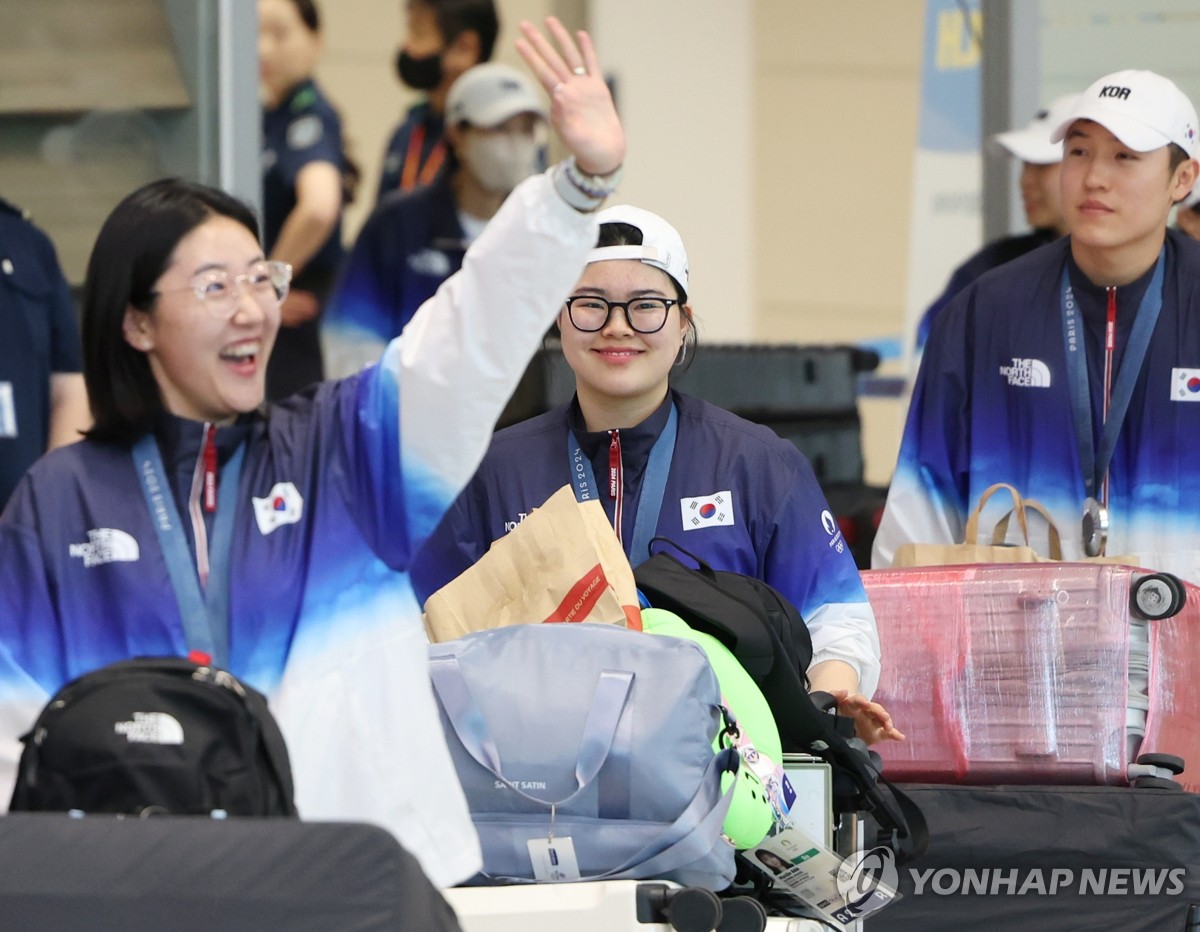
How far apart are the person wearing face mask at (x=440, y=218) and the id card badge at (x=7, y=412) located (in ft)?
7.35

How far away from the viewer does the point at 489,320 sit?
277 cm

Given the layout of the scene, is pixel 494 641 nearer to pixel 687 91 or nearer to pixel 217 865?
pixel 217 865

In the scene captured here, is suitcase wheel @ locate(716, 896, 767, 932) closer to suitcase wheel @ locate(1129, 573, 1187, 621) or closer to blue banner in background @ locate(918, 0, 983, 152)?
suitcase wheel @ locate(1129, 573, 1187, 621)

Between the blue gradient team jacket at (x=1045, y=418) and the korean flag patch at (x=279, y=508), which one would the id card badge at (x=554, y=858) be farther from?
the blue gradient team jacket at (x=1045, y=418)

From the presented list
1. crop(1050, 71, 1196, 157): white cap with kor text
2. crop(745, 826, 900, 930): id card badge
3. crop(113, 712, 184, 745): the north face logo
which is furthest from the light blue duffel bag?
crop(1050, 71, 1196, 157): white cap with kor text

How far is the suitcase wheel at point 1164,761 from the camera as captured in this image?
396 cm

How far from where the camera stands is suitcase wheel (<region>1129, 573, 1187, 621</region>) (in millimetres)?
3980

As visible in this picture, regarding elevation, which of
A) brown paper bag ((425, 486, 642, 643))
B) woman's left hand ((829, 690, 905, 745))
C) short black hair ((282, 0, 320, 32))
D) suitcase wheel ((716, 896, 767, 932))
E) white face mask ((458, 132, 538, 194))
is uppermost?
short black hair ((282, 0, 320, 32))

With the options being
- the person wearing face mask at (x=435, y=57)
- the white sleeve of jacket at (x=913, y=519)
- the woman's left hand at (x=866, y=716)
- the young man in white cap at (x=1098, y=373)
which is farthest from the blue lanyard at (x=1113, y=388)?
the person wearing face mask at (x=435, y=57)

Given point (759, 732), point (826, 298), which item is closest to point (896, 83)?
point (826, 298)

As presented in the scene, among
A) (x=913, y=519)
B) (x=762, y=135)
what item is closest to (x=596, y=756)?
(x=913, y=519)

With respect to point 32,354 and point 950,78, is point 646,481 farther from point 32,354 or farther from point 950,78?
point 950,78

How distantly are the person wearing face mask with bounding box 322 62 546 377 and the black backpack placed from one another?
4.66 m

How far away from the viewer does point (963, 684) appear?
417 cm
